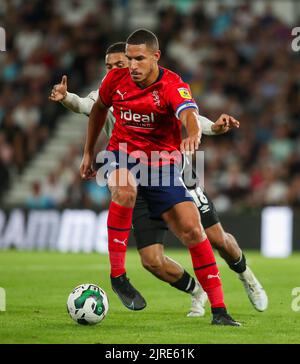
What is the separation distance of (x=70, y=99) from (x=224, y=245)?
6.31 ft

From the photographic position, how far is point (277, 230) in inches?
695

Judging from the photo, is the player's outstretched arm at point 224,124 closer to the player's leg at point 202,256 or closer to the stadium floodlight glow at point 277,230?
the player's leg at point 202,256

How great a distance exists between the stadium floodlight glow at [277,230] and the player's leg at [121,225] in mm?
9588

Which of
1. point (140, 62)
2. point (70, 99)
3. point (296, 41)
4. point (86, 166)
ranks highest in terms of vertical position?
point (296, 41)

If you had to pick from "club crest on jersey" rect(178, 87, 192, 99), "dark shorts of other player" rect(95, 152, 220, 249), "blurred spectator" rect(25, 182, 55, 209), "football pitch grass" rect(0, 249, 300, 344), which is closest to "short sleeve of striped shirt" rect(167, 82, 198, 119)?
"club crest on jersey" rect(178, 87, 192, 99)

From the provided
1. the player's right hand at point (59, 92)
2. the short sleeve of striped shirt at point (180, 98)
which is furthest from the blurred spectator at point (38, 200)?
the short sleeve of striped shirt at point (180, 98)

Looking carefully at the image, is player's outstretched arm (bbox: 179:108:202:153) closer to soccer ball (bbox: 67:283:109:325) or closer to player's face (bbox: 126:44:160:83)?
player's face (bbox: 126:44:160:83)

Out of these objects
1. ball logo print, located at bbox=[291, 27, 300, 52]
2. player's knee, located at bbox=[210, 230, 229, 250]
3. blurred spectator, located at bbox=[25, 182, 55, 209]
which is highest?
ball logo print, located at bbox=[291, 27, 300, 52]

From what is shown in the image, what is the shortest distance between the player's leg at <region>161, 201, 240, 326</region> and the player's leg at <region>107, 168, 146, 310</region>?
51 cm

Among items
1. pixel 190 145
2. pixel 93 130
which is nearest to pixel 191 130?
pixel 190 145

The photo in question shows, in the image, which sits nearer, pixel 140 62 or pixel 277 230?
pixel 140 62

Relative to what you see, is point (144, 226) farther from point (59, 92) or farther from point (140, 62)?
point (140, 62)

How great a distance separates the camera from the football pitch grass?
23.6 feet

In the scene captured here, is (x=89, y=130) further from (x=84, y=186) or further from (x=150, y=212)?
(x=84, y=186)
